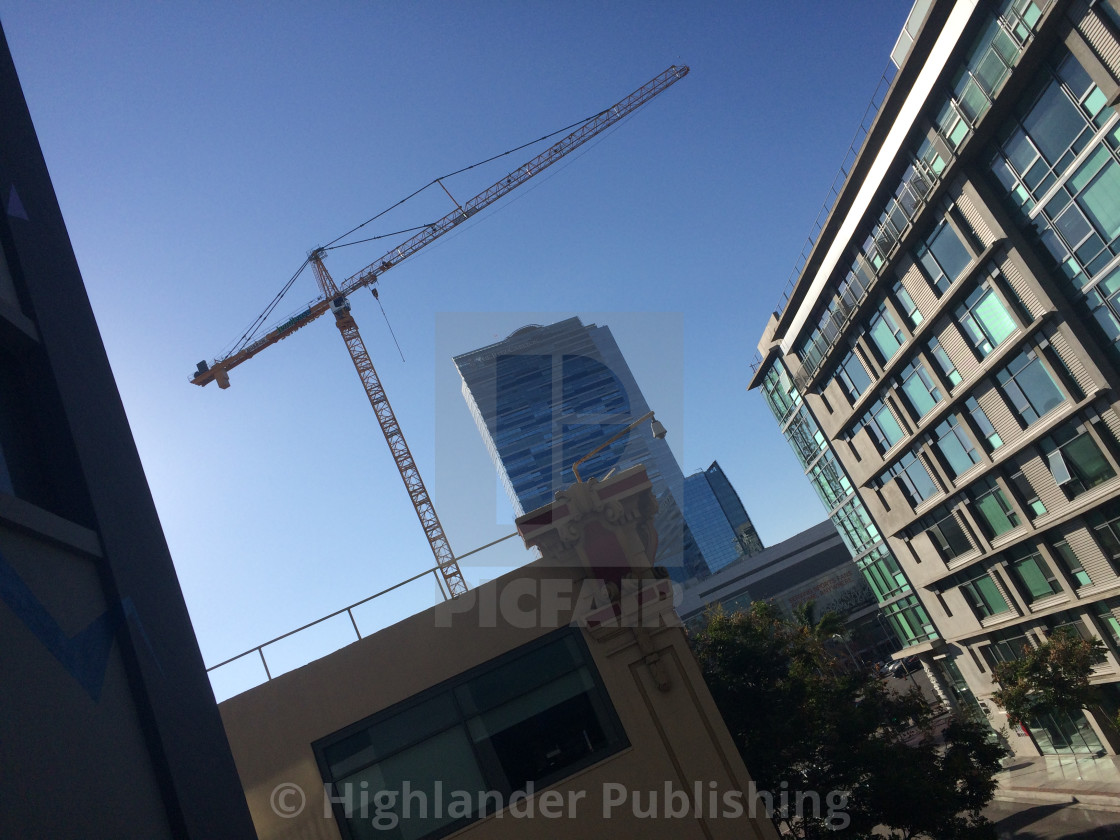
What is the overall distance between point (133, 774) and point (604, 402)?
166372 millimetres

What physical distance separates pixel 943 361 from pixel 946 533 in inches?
389

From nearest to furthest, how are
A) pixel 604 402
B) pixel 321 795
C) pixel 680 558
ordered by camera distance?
1. pixel 321 795
2. pixel 680 558
3. pixel 604 402

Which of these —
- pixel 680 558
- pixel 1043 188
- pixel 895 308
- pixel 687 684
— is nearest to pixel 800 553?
pixel 680 558

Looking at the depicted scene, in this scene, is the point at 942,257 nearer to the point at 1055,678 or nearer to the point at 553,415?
the point at 1055,678

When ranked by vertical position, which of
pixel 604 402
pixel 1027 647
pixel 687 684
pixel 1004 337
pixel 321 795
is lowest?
pixel 1027 647

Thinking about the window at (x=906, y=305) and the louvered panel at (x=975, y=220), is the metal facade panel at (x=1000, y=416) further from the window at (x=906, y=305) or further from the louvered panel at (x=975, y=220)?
the louvered panel at (x=975, y=220)

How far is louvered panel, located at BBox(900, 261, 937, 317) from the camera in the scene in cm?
3188

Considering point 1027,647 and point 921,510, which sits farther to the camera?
point 921,510

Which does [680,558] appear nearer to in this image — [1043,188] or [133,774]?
[1043,188]

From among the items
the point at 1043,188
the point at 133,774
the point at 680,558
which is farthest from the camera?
the point at 680,558

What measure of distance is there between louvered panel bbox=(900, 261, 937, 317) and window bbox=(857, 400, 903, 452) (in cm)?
733

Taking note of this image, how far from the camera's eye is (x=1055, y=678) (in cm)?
Result: 2833

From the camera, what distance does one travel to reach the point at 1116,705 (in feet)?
95.3

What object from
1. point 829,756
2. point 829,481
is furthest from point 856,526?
point 829,756
